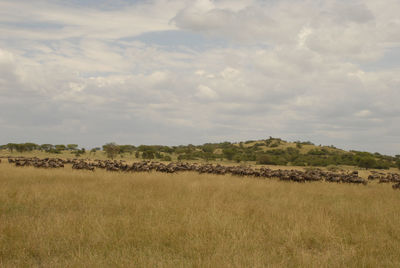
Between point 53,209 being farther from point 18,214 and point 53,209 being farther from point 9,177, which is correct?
point 9,177

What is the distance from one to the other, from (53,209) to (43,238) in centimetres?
282

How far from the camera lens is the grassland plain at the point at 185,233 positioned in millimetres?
5375

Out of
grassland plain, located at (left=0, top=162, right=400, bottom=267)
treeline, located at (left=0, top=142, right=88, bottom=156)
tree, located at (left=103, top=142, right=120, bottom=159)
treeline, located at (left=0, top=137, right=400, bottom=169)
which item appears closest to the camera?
grassland plain, located at (left=0, top=162, right=400, bottom=267)

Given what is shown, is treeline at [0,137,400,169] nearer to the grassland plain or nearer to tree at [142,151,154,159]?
tree at [142,151,154,159]

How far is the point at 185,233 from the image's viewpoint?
6719 mm

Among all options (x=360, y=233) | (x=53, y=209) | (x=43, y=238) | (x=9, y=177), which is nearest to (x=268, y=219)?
(x=360, y=233)

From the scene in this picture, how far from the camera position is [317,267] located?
5.08m

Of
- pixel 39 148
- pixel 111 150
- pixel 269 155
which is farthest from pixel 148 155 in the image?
pixel 39 148

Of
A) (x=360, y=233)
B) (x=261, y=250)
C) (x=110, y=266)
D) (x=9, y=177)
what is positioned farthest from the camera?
(x=9, y=177)

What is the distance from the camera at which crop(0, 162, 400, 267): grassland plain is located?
212 inches

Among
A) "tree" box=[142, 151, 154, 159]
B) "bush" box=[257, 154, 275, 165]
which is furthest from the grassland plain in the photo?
"tree" box=[142, 151, 154, 159]

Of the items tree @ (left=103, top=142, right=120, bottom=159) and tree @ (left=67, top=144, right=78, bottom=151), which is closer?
tree @ (left=103, top=142, right=120, bottom=159)

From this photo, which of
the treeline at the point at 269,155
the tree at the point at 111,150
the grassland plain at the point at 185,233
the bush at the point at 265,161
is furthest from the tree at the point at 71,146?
the grassland plain at the point at 185,233

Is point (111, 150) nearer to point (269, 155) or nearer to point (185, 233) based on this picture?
point (269, 155)
